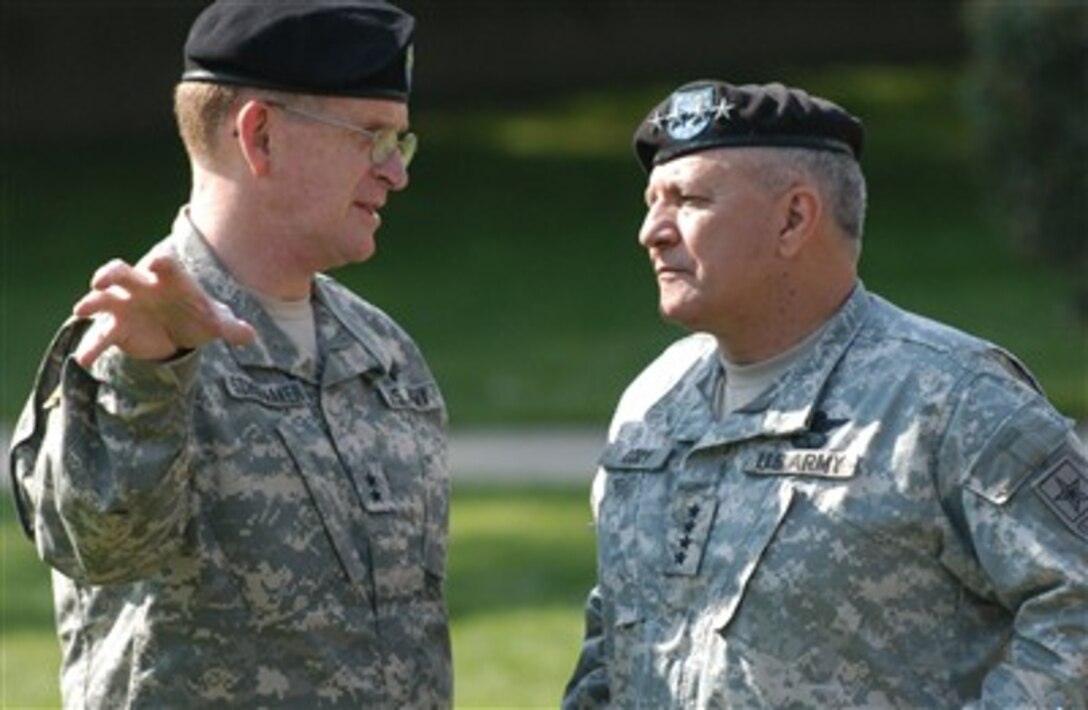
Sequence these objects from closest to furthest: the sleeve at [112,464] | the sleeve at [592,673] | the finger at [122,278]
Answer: the finger at [122,278] < the sleeve at [112,464] < the sleeve at [592,673]

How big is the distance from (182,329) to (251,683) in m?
0.79

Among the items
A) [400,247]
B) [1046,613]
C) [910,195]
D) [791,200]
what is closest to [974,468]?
[1046,613]

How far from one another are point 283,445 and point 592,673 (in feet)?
2.20

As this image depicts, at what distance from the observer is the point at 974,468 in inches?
184

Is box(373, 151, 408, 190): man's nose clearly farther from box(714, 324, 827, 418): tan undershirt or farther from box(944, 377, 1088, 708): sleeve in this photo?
box(944, 377, 1088, 708): sleeve

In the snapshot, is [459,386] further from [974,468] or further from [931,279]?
[974,468]

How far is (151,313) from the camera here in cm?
442

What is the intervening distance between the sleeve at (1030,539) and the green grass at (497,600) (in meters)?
5.13

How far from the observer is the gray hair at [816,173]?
16.2ft

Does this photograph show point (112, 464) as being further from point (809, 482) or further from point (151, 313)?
point (809, 482)

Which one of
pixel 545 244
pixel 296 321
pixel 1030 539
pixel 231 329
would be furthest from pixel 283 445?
pixel 545 244

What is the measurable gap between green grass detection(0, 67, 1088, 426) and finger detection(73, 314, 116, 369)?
11.8 metres

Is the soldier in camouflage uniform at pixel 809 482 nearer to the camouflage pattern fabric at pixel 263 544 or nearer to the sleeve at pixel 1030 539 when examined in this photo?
the sleeve at pixel 1030 539

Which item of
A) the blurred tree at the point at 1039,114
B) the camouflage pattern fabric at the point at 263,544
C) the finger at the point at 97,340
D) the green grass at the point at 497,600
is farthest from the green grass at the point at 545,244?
the finger at the point at 97,340
